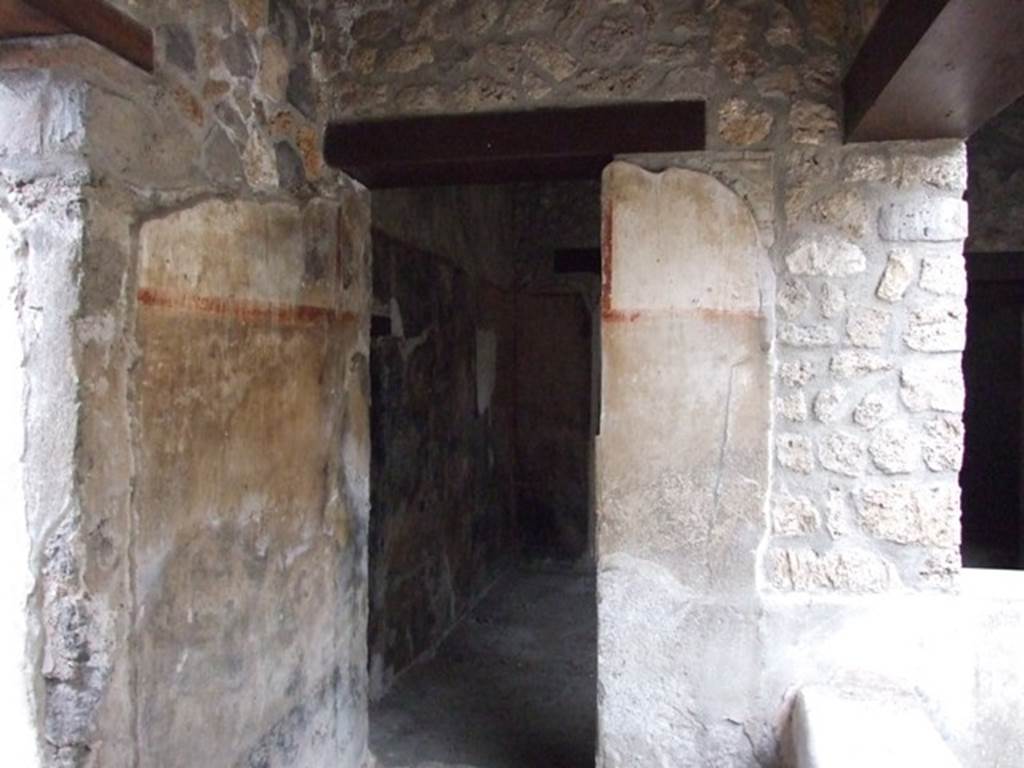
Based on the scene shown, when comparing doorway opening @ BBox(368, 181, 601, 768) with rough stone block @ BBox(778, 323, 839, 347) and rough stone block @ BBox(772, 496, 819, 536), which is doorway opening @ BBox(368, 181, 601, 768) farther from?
rough stone block @ BBox(778, 323, 839, 347)

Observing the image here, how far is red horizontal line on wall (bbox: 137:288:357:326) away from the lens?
1.76 meters

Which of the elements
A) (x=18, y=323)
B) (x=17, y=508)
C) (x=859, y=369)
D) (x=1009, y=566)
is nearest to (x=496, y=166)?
(x=859, y=369)

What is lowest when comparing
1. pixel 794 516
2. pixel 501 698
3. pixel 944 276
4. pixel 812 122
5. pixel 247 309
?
pixel 501 698

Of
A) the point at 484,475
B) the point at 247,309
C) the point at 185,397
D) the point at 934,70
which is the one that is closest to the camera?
the point at 934,70

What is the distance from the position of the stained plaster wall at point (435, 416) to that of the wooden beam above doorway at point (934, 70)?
192cm

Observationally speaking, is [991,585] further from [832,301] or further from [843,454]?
[832,301]

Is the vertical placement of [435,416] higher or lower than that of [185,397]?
lower

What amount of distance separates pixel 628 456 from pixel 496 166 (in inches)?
36.2

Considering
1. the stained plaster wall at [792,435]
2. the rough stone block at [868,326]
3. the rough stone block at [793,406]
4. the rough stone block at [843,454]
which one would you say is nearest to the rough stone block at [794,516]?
the stained plaster wall at [792,435]

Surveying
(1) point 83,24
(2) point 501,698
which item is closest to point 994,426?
(2) point 501,698

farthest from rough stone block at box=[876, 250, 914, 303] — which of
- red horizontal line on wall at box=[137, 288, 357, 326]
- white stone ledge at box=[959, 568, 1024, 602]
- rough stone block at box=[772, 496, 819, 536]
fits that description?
red horizontal line on wall at box=[137, 288, 357, 326]

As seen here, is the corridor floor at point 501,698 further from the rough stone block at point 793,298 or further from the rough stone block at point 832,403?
the rough stone block at point 793,298

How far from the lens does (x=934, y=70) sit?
1.75 meters

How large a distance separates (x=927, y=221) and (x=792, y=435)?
649mm
